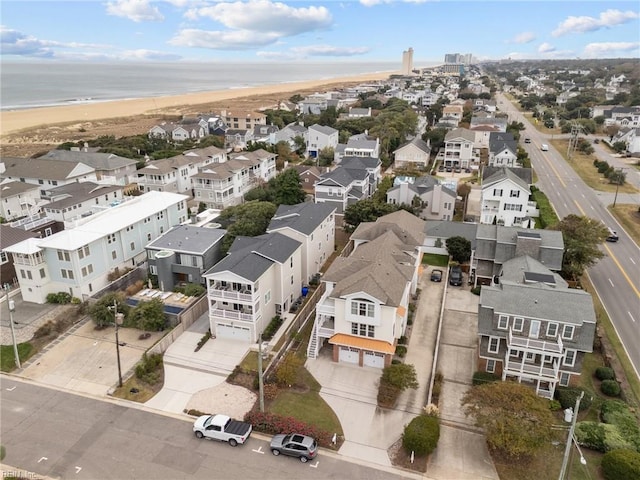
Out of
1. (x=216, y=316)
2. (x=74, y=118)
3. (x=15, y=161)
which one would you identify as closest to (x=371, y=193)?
(x=216, y=316)

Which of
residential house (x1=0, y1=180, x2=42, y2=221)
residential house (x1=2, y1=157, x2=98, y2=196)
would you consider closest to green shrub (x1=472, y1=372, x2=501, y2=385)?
residential house (x1=0, y1=180, x2=42, y2=221)

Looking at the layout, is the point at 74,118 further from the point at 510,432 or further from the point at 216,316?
the point at 510,432

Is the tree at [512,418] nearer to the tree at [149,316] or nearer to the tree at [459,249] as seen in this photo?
the tree at [459,249]

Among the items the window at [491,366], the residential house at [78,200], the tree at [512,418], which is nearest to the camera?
the tree at [512,418]

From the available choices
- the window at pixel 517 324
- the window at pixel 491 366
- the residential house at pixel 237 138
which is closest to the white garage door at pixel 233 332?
the window at pixel 491 366

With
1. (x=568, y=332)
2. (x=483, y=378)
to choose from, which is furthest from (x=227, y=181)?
(x=568, y=332)

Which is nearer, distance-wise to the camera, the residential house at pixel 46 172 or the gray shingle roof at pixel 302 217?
the gray shingle roof at pixel 302 217
